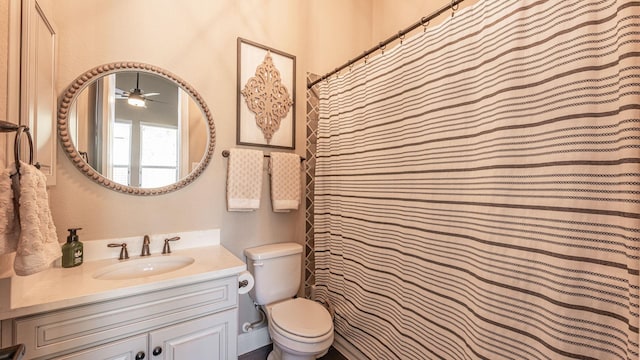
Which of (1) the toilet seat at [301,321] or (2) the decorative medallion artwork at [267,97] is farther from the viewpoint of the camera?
(2) the decorative medallion artwork at [267,97]

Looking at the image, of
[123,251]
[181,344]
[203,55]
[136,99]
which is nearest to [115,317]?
[181,344]

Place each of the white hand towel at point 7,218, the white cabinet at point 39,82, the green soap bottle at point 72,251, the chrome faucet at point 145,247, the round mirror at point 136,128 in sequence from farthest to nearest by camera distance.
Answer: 1. the chrome faucet at point 145,247
2. the round mirror at point 136,128
3. the green soap bottle at point 72,251
4. the white cabinet at point 39,82
5. the white hand towel at point 7,218

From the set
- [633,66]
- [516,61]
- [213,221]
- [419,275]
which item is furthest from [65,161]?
[633,66]

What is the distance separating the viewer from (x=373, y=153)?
150 centimetres

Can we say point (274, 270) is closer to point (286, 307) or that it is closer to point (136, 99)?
point (286, 307)

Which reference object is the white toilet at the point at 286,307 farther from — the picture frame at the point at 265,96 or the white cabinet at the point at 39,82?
the white cabinet at the point at 39,82

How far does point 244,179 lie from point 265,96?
0.63 meters

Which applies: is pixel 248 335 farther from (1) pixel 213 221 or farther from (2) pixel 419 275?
(2) pixel 419 275

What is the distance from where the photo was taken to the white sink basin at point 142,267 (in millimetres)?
1217

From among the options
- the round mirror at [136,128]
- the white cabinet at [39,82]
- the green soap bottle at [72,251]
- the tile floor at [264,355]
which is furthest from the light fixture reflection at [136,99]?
→ the tile floor at [264,355]

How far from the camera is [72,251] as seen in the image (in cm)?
118

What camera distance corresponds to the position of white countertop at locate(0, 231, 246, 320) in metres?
0.82

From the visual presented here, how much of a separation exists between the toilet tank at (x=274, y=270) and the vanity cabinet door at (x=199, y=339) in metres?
0.39

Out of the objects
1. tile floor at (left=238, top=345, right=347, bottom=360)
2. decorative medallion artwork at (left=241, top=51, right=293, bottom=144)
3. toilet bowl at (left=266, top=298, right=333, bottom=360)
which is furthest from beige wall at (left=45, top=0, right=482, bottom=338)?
toilet bowl at (left=266, top=298, right=333, bottom=360)
